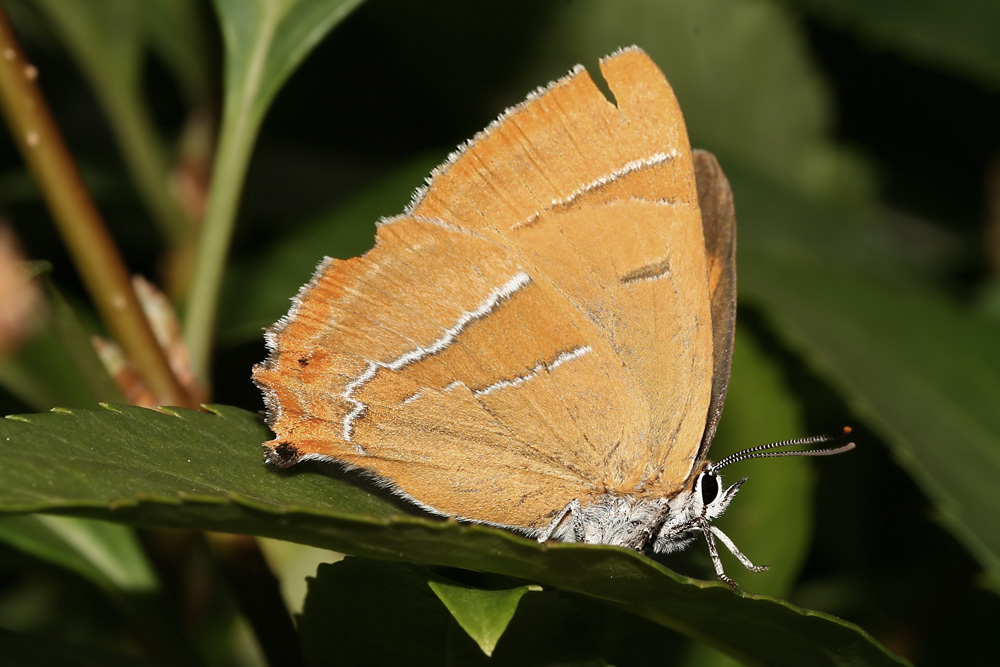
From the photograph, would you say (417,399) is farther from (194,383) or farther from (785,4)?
(785,4)

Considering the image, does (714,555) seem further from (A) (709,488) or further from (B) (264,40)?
(B) (264,40)

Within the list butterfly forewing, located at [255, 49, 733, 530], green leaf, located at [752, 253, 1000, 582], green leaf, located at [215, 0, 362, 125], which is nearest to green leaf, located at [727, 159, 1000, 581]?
green leaf, located at [752, 253, 1000, 582]

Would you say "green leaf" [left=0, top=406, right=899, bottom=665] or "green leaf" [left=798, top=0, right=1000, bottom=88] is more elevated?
"green leaf" [left=798, top=0, right=1000, bottom=88]

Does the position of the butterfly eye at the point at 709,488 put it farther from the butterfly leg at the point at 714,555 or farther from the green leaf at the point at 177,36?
the green leaf at the point at 177,36

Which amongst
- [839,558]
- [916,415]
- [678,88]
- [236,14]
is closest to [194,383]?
[236,14]

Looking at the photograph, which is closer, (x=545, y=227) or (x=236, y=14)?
(x=545, y=227)

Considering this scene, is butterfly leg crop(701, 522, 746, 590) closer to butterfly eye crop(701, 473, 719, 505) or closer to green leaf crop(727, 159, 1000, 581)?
butterfly eye crop(701, 473, 719, 505)
